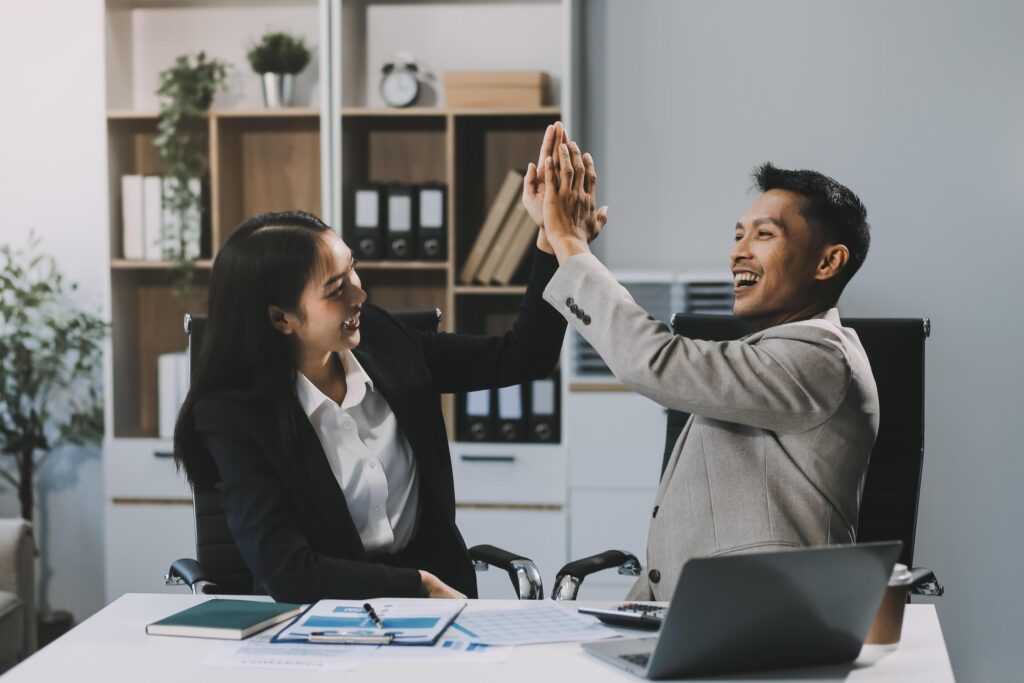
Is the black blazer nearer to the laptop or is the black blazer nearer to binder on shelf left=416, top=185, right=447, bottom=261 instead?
the laptop

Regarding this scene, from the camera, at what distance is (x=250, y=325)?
6.79 ft

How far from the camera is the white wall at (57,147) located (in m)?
4.34

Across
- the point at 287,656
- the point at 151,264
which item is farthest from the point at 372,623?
the point at 151,264

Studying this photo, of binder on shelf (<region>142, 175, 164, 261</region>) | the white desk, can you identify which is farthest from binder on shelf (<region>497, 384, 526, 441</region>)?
the white desk

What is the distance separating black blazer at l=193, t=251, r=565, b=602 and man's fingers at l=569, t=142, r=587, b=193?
190 millimetres

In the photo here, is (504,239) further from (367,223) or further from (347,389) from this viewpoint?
(347,389)

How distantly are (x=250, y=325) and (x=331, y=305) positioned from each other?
0.47 feet

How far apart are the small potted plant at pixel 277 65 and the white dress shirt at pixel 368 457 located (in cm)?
199

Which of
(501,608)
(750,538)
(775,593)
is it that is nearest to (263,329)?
(501,608)

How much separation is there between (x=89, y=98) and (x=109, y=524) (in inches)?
59.8

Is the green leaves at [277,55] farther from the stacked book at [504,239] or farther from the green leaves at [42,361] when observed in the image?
the green leaves at [42,361]

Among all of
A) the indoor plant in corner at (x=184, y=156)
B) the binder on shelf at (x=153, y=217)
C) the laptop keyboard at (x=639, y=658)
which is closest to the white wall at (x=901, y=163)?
the indoor plant in corner at (x=184, y=156)

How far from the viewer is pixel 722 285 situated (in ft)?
12.1

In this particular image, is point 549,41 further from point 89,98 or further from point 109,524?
point 109,524
